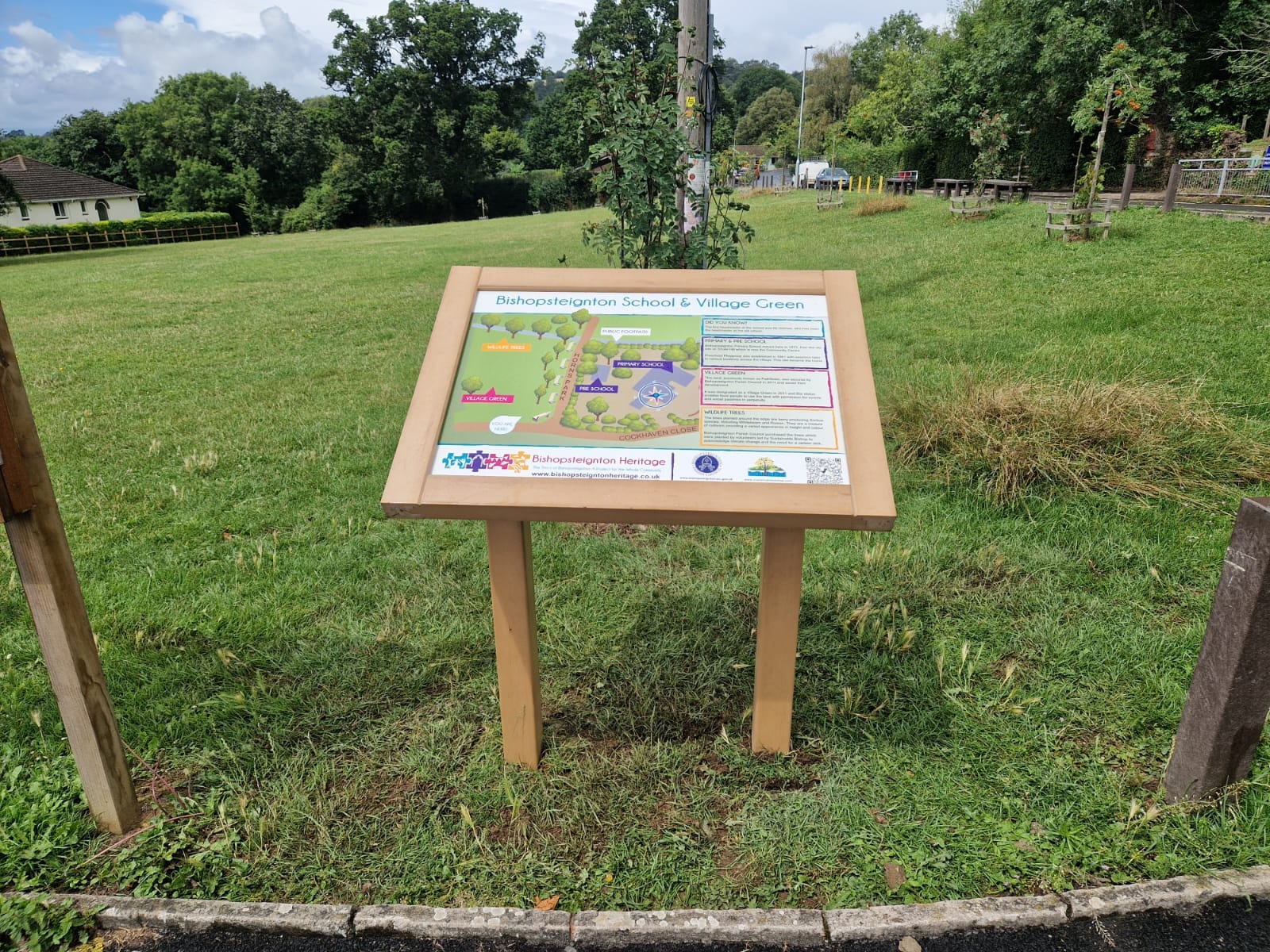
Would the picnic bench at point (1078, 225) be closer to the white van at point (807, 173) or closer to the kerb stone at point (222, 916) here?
the kerb stone at point (222, 916)

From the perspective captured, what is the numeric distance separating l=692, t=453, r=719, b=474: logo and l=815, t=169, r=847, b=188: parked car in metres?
40.8

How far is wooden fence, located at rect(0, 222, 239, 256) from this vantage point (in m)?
33.5

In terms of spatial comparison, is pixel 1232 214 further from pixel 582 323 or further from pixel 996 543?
pixel 582 323

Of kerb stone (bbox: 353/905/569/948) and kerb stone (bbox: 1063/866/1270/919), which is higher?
kerb stone (bbox: 1063/866/1270/919)

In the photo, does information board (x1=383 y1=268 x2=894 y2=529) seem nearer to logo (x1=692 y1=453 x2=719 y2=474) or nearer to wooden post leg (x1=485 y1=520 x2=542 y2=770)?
logo (x1=692 y1=453 x2=719 y2=474)

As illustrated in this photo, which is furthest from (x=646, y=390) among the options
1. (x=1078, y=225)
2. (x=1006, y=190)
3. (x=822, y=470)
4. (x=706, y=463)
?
(x=1006, y=190)

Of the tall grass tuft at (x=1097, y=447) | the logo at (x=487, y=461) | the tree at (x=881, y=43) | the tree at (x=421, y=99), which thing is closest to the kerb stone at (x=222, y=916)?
the logo at (x=487, y=461)

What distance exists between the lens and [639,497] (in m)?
2.25

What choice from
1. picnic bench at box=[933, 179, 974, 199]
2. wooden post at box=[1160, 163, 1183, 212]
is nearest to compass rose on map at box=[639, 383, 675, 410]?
wooden post at box=[1160, 163, 1183, 212]

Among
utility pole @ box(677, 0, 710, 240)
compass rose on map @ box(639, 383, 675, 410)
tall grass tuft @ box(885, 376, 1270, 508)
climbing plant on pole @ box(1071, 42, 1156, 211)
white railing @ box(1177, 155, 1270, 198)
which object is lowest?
tall grass tuft @ box(885, 376, 1270, 508)

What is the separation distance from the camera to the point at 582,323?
266cm

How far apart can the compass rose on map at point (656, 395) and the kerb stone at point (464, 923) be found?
151 cm

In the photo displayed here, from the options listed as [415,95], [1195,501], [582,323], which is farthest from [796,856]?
[415,95]

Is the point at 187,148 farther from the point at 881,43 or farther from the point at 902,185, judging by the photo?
the point at 881,43
